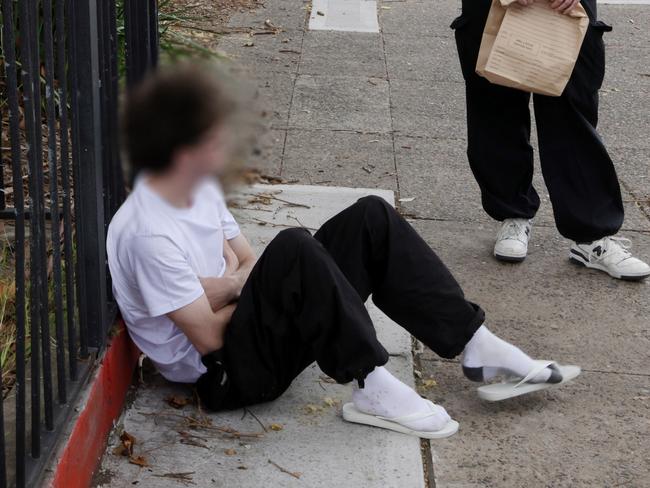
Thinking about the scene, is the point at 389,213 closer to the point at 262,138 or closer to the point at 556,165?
the point at 556,165

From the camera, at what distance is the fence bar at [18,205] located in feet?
6.84

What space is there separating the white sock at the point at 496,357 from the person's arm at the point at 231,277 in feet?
2.41

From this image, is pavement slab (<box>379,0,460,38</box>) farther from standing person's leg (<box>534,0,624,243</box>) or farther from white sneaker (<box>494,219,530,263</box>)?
standing person's leg (<box>534,0,624,243</box>)

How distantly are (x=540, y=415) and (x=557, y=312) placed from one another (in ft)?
2.67

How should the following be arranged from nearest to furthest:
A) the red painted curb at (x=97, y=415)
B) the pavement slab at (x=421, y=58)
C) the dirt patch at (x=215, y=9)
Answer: the red painted curb at (x=97, y=415) → the pavement slab at (x=421, y=58) → the dirt patch at (x=215, y=9)

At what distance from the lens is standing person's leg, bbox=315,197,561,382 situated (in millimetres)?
3123

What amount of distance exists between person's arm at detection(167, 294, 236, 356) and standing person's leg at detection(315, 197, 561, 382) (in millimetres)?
399

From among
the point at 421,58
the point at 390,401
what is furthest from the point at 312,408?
the point at 421,58

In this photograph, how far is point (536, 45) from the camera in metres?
3.89

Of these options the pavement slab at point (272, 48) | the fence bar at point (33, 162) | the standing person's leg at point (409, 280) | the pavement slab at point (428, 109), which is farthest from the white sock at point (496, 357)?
the pavement slab at point (272, 48)

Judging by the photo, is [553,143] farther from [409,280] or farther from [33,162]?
[33,162]

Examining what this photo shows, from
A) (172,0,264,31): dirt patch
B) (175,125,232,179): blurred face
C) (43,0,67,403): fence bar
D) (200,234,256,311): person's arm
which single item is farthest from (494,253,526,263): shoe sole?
(172,0,264,31): dirt patch

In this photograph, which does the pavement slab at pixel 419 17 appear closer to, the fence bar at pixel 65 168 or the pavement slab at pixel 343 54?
the pavement slab at pixel 343 54

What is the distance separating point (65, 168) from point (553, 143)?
231 cm
